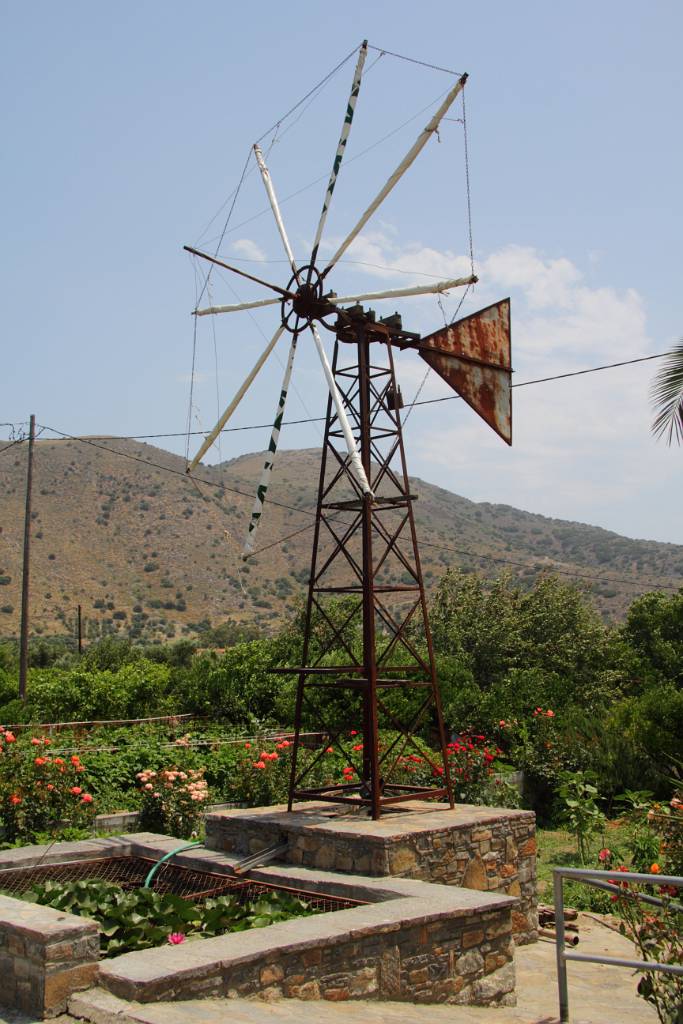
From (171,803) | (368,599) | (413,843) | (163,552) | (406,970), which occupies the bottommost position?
(406,970)

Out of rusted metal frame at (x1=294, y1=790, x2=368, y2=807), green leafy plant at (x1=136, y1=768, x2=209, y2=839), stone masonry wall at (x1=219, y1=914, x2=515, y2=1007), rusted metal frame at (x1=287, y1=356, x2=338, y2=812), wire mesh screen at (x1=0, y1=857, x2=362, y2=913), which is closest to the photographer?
stone masonry wall at (x1=219, y1=914, x2=515, y2=1007)

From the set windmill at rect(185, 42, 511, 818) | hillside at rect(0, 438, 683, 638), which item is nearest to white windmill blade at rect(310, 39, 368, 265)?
windmill at rect(185, 42, 511, 818)

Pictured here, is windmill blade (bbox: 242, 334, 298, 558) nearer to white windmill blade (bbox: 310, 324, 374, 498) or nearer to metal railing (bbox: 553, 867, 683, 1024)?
white windmill blade (bbox: 310, 324, 374, 498)

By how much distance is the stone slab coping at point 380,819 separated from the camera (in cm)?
942

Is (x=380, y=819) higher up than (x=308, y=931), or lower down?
higher up

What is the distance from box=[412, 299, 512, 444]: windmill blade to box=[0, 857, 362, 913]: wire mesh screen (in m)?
5.94

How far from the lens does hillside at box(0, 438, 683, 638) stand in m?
61.8

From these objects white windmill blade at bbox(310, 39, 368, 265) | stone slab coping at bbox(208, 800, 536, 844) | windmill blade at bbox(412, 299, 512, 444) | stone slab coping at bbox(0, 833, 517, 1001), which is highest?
white windmill blade at bbox(310, 39, 368, 265)

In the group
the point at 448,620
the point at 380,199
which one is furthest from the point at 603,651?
the point at 380,199

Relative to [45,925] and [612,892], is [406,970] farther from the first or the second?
[45,925]

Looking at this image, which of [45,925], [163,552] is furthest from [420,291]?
[163,552]

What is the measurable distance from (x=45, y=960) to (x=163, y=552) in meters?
64.3

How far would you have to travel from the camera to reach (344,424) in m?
10.5

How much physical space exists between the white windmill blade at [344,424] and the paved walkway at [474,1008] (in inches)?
196
